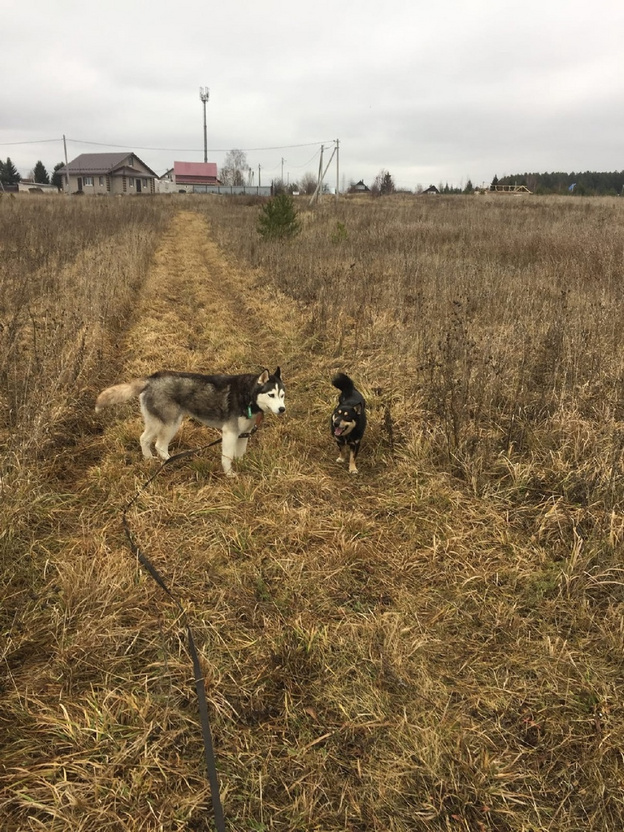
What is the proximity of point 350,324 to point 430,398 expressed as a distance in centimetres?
363

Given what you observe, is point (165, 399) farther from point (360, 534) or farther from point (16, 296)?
point (16, 296)

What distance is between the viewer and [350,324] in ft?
26.0

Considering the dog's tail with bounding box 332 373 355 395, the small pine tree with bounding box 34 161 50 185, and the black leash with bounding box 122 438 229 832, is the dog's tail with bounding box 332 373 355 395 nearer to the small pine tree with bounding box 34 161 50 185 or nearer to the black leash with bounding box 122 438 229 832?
the black leash with bounding box 122 438 229 832

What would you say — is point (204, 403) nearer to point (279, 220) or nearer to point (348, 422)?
point (348, 422)

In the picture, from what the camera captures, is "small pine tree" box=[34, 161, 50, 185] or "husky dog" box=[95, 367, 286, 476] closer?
"husky dog" box=[95, 367, 286, 476]

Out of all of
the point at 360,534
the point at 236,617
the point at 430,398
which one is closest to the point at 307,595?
the point at 236,617

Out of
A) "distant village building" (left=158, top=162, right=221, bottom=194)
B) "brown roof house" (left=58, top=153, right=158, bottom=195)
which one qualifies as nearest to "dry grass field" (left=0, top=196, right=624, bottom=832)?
"brown roof house" (left=58, top=153, right=158, bottom=195)

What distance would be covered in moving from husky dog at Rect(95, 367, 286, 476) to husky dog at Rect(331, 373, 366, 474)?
54cm

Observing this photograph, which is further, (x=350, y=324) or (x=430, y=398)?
(x=350, y=324)

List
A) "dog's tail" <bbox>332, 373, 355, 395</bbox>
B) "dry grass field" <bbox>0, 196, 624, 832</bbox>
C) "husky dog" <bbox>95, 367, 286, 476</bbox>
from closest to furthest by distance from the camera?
"dry grass field" <bbox>0, 196, 624, 832</bbox>, "husky dog" <bbox>95, 367, 286, 476</bbox>, "dog's tail" <bbox>332, 373, 355, 395</bbox>

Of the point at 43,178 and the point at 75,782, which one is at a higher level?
the point at 43,178

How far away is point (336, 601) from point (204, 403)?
2.21 metres

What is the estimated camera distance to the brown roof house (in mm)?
64938

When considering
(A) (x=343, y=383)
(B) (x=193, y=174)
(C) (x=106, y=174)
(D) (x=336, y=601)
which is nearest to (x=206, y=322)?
(A) (x=343, y=383)
